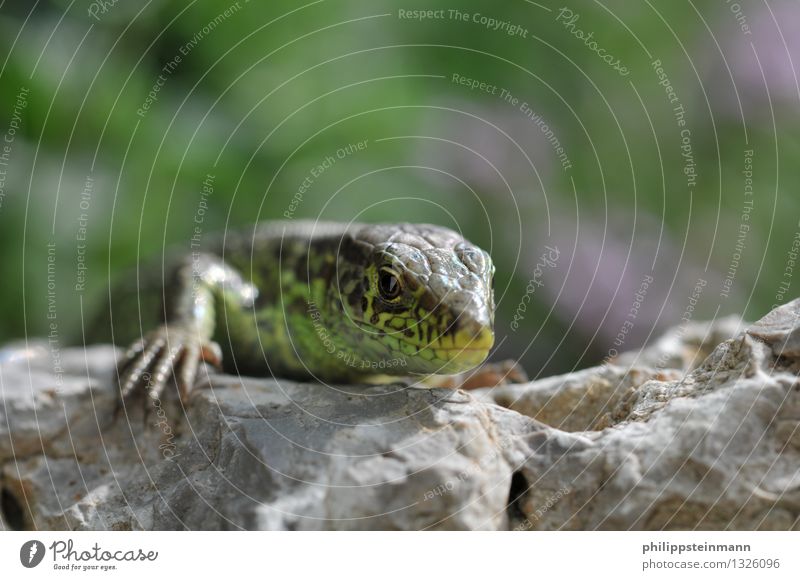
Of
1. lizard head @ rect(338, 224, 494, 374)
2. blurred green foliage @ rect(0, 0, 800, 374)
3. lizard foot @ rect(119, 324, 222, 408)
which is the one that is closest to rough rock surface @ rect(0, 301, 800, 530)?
lizard head @ rect(338, 224, 494, 374)

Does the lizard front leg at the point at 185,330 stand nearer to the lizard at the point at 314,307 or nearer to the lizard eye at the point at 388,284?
the lizard at the point at 314,307

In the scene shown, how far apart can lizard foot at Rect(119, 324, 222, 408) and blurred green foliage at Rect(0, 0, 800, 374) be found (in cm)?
273

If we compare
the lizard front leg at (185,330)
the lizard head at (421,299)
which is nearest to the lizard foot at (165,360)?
the lizard front leg at (185,330)

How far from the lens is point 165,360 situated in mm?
3799

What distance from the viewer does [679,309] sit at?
7129 millimetres

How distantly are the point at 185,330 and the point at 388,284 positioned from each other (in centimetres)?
145

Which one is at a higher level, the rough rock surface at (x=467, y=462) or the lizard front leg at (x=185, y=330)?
the rough rock surface at (x=467, y=462)

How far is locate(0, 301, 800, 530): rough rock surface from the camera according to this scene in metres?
2.45

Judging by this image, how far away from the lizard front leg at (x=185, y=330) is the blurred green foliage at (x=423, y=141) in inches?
72.3

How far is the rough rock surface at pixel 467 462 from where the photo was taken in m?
2.45

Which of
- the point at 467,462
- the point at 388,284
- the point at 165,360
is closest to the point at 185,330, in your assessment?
the point at 165,360

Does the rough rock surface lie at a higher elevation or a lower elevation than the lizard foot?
higher

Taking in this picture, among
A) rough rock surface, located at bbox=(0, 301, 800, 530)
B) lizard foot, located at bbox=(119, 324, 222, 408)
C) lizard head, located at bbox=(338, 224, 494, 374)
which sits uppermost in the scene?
lizard head, located at bbox=(338, 224, 494, 374)

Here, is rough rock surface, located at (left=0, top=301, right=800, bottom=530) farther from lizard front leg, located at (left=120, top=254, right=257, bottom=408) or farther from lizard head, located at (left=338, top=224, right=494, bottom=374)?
lizard front leg, located at (left=120, top=254, right=257, bottom=408)
